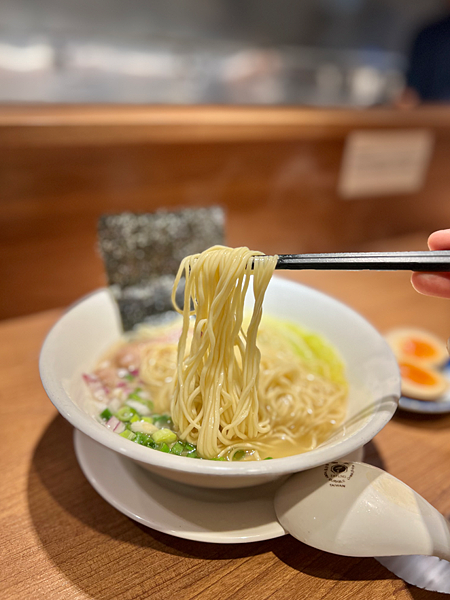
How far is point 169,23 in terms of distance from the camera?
301 centimetres

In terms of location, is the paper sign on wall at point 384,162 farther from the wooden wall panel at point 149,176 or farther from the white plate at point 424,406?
the white plate at point 424,406

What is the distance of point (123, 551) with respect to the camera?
3.00ft

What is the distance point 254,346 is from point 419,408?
643 mm

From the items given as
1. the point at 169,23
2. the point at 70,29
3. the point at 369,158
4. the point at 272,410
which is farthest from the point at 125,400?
the point at 169,23

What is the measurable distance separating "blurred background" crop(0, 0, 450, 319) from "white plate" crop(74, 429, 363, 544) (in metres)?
1.02

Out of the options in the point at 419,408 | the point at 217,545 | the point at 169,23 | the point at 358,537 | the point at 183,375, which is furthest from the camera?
the point at 169,23

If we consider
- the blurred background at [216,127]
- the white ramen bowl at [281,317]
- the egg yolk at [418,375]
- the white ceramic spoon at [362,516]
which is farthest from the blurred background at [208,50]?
the white ceramic spoon at [362,516]

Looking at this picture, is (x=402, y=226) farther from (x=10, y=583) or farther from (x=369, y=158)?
(x=10, y=583)

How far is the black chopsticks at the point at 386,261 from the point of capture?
0.85 metres

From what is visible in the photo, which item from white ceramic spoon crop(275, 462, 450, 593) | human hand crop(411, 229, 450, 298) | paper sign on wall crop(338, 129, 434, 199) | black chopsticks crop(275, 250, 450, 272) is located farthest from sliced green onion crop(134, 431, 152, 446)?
paper sign on wall crop(338, 129, 434, 199)

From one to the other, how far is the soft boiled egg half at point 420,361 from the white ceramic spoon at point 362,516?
57 cm

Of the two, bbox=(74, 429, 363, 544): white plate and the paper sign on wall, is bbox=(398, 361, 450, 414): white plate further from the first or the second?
the paper sign on wall

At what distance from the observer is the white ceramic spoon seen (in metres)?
0.82

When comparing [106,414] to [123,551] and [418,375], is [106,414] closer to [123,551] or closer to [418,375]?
[123,551]
